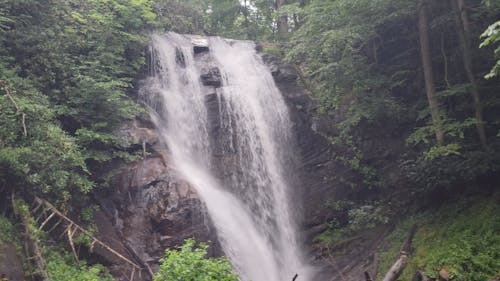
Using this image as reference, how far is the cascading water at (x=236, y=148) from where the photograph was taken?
37.9 ft

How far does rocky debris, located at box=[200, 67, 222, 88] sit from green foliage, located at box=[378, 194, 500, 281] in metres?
Answer: 7.98

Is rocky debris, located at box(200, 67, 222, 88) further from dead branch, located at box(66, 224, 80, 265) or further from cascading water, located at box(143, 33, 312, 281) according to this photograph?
dead branch, located at box(66, 224, 80, 265)

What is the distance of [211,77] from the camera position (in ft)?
51.9

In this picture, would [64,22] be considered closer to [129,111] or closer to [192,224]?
[129,111]

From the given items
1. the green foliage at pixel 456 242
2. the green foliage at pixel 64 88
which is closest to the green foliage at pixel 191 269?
the green foliage at pixel 64 88

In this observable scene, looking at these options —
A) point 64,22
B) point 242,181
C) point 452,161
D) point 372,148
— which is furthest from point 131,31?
point 452,161

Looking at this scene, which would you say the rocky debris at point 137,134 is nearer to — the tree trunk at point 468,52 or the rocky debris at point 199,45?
the rocky debris at point 199,45

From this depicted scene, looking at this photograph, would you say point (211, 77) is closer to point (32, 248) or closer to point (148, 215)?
point (148, 215)

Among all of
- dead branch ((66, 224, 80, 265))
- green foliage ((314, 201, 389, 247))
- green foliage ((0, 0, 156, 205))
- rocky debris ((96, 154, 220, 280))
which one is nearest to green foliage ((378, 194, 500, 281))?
green foliage ((314, 201, 389, 247))

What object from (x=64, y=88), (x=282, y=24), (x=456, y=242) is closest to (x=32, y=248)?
(x=64, y=88)

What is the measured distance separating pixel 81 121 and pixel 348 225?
7.86 meters

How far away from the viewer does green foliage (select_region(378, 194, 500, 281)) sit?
26.6ft

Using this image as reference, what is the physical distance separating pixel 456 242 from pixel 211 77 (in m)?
9.83

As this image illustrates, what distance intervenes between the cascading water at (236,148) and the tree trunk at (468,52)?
5.65 m
